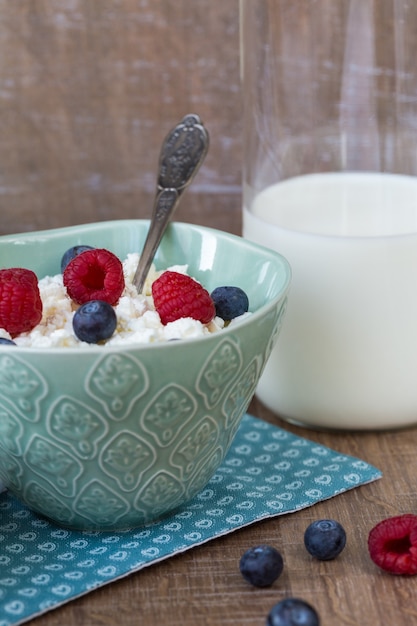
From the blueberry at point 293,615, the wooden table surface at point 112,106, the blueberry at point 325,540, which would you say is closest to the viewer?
the blueberry at point 293,615

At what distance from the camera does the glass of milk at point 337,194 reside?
3.01 ft

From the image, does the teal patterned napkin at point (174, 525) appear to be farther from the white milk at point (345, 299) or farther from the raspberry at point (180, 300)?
the raspberry at point (180, 300)

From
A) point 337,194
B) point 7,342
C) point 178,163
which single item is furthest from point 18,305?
point 337,194

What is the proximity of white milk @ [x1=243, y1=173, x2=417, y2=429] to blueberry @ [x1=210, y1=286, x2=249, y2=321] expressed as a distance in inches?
5.2

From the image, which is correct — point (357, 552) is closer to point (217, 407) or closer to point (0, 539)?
point (217, 407)

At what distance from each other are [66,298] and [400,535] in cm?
33

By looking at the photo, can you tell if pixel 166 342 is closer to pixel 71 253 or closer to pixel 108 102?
pixel 71 253

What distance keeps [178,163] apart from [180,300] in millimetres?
219

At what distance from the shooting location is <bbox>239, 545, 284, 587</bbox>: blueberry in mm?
702

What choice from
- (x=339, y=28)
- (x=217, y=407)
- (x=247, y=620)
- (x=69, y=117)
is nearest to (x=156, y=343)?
(x=217, y=407)

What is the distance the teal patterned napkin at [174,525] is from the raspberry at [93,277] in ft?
0.62

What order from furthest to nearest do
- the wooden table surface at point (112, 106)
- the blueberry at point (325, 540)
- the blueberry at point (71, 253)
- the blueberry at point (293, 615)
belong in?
the wooden table surface at point (112, 106) → the blueberry at point (71, 253) → the blueberry at point (325, 540) → the blueberry at point (293, 615)

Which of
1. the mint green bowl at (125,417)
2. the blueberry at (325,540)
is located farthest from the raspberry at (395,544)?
the mint green bowl at (125,417)

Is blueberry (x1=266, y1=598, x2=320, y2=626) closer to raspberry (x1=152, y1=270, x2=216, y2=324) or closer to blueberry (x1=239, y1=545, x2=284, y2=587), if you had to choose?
blueberry (x1=239, y1=545, x2=284, y2=587)
